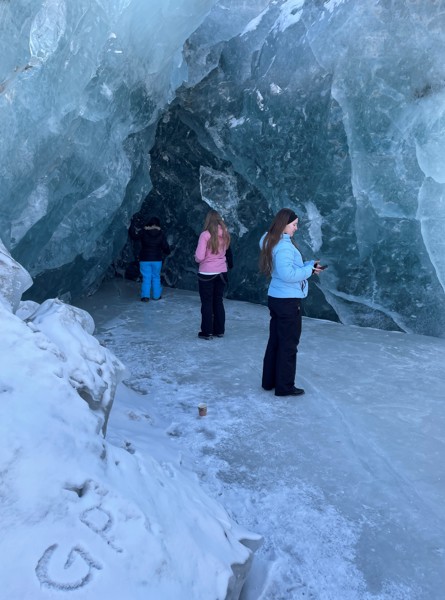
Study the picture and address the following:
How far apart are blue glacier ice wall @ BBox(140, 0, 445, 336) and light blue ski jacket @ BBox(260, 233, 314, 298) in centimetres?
295

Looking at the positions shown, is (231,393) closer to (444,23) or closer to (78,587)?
(78,587)

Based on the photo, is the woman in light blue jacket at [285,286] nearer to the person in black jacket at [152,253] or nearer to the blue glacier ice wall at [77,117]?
the blue glacier ice wall at [77,117]

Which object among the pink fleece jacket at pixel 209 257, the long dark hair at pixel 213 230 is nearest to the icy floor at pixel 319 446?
the pink fleece jacket at pixel 209 257

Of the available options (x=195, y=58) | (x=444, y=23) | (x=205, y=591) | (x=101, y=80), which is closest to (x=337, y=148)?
(x=444, y=23)

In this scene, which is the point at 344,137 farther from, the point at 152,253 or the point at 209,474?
the point at 209,474

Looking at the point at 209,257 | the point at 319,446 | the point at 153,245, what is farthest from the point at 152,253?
the point at 319,446

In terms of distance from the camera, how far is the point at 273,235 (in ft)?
14.8

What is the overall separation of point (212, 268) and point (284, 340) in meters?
2.06

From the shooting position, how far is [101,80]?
252 inches

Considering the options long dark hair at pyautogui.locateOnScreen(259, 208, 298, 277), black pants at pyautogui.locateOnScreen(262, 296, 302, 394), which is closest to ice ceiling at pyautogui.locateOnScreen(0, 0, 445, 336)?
long dark hair at pyautogui.locateOnScreen(259, 208, 298, 277)

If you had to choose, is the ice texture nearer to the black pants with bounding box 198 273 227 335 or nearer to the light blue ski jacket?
the light blue ski jacket

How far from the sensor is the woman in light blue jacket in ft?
14.5

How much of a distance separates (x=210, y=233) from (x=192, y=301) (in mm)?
2555

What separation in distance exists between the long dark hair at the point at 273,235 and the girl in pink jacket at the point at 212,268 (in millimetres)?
1778
